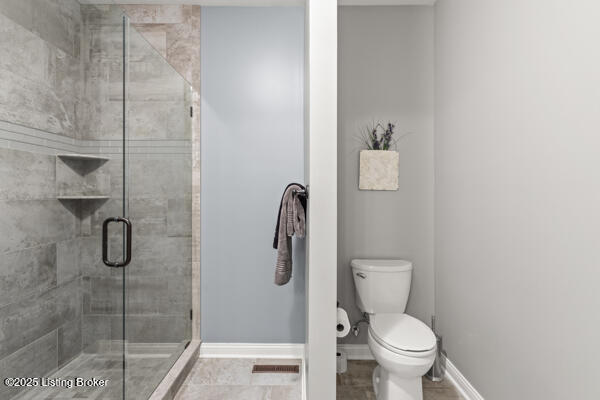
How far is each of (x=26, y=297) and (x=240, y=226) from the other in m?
1.36

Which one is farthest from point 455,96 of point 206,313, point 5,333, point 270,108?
point 5,333

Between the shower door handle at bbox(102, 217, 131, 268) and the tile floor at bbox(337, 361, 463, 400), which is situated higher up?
the shower door handle at bbox(102, 217, 131, 268)

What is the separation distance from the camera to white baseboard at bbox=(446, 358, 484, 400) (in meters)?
1.77

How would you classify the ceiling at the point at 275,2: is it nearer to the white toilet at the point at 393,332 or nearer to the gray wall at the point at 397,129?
the gray wall at the point at 397,129

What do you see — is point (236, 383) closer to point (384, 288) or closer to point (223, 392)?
point (223, 392)

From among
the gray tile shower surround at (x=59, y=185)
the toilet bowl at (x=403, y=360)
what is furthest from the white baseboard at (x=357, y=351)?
the gray tile shower surround at (x=59, y=185)

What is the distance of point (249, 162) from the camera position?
7.66 feet

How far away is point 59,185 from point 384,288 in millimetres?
1834

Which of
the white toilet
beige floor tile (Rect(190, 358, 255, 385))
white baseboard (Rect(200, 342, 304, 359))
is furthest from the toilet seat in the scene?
beige floor tile (Rect(190, 358, 255, 385))

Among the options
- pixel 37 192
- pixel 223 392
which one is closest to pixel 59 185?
pixel 37 192

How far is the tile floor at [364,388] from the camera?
187 cm

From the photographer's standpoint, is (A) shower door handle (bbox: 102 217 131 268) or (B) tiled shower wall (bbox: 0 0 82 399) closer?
(B) tiled shower wall (bbox: 0 0 82 399)

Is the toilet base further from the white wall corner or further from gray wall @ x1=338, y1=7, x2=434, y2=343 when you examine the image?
gray wall @ x1=338, y1=7, x2=434, y2=343

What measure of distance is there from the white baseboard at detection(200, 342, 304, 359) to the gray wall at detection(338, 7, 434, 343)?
18.6 inches
